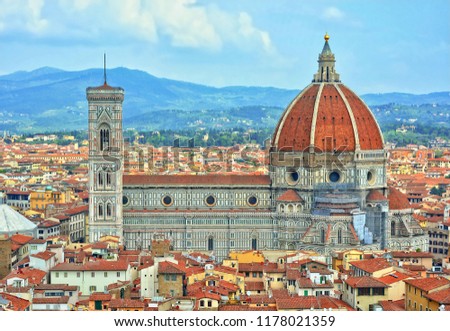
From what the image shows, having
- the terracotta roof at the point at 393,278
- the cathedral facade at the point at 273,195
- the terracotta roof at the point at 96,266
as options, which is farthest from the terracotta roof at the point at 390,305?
the cathedral facade at the point at 273,195

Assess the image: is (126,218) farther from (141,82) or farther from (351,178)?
(141,82)

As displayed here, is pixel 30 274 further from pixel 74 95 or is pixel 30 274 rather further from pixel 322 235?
pixel 74 95

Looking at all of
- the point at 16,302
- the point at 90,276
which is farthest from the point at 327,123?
the point at 16,302

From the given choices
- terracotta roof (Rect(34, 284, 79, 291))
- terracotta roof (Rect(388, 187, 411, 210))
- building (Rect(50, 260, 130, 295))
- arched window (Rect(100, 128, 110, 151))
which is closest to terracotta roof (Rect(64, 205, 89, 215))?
arched window (Rect(100, 128, 110, 151))

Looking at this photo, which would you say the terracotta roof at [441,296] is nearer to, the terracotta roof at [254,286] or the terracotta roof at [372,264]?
the terracotta roof at [372,264]

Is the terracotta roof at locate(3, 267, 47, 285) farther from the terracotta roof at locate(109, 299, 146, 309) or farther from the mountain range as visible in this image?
the mountain range
